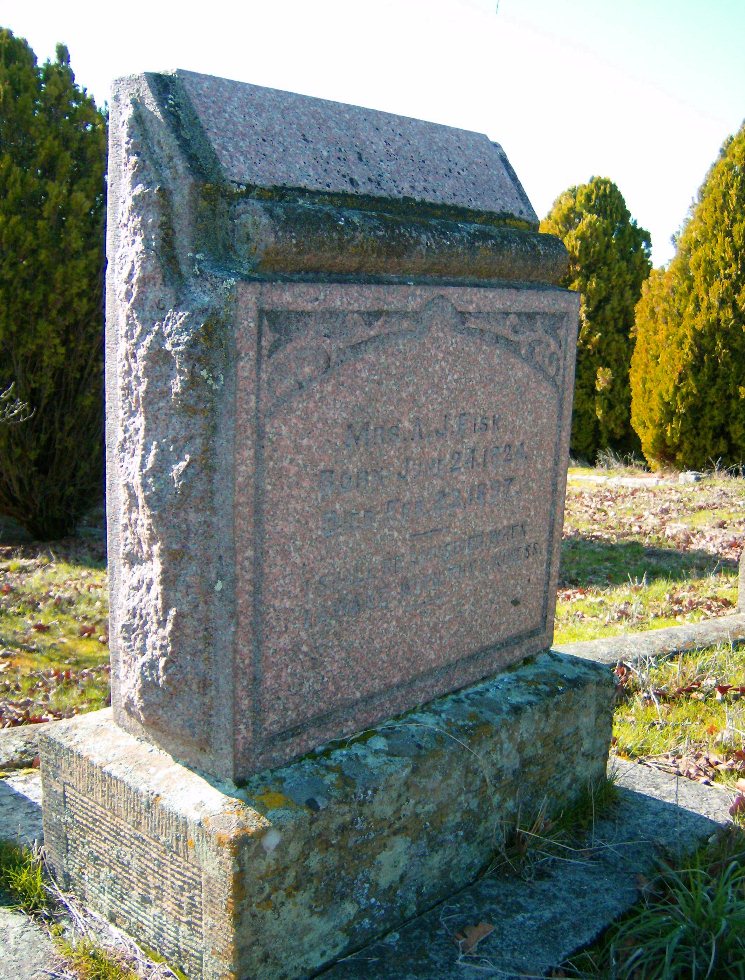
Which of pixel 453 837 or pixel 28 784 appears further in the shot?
pixel 28 784

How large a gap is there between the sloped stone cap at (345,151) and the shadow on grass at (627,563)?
417 cm

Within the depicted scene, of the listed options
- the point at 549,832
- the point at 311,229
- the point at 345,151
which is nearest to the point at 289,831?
the point at 549,832

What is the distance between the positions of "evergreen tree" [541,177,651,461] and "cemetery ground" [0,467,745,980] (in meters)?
3.63

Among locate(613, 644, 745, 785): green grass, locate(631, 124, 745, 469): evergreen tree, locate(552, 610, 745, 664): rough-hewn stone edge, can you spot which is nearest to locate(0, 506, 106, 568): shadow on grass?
locate(552, 610, 745, 664): rough-hewn stone edge

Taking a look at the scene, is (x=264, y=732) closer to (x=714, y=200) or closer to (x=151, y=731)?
(x=151, y=731)

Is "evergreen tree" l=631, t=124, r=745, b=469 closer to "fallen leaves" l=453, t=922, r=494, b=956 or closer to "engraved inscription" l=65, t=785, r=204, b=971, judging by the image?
"fallen leaves" l=453, t=922, r=494, b=956

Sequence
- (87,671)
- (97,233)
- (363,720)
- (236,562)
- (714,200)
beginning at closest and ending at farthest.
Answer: (236,562), (363,720), (87,671), (97,233), (714,200)

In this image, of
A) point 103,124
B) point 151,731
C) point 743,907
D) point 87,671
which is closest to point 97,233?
point 103,124

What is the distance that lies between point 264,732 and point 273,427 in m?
0.75

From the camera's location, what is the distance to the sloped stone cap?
215 centimetres

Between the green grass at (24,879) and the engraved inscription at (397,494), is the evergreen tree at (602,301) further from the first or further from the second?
the green grass at (24,879)

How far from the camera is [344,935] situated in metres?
2.30

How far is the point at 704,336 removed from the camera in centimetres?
1099

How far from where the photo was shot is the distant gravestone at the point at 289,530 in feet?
6.84
